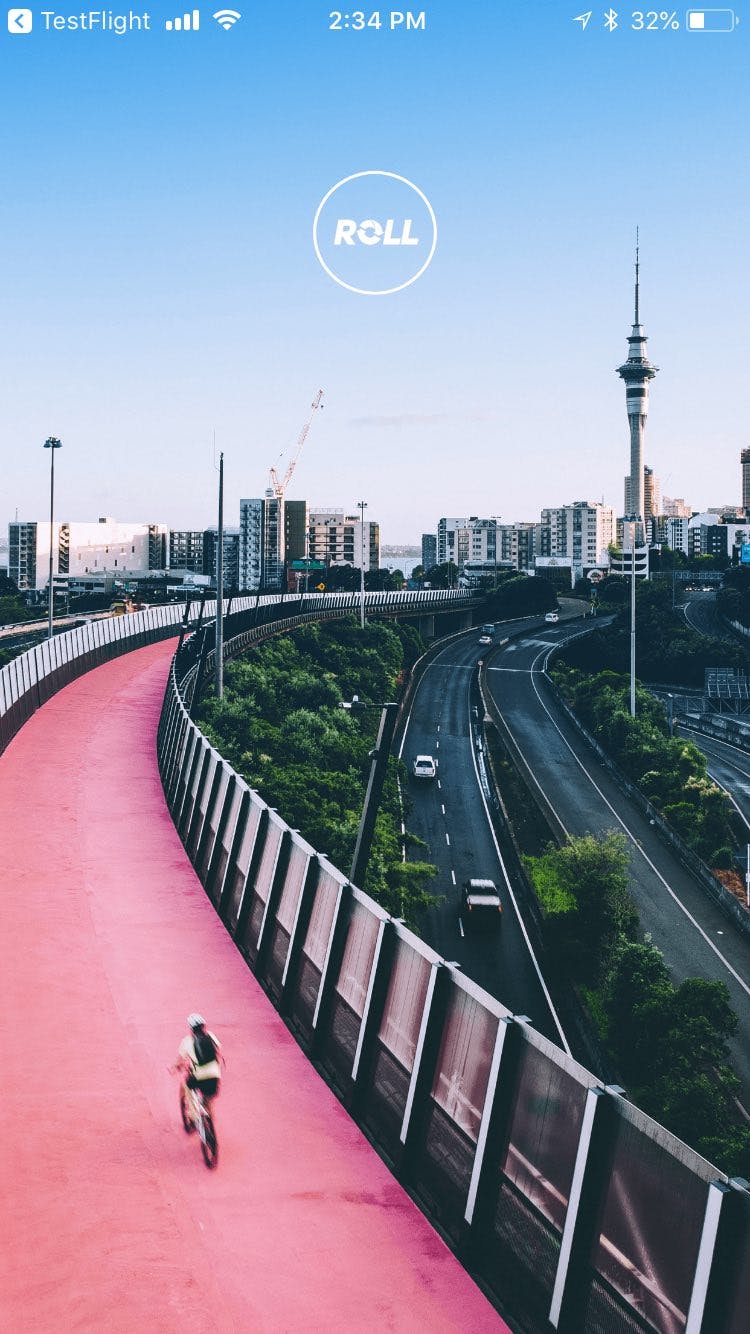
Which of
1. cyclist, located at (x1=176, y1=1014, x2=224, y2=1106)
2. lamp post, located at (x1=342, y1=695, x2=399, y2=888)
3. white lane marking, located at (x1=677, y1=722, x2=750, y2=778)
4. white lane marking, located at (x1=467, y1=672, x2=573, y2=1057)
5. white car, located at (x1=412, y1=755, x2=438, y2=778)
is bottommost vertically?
white lane marking, located at (x1=467, y1=672, x2=573, y2=1057)

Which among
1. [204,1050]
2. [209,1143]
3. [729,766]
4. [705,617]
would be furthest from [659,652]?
[209,1143]

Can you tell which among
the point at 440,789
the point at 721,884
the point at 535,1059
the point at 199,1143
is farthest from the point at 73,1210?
Result: the point at 440,789

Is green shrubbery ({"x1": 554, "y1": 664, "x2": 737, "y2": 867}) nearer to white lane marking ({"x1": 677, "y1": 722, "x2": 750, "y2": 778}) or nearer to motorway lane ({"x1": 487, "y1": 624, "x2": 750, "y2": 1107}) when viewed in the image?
motorway lane ({"x1": 487, "y1": 624, "x2": 750, "y2": 1107})

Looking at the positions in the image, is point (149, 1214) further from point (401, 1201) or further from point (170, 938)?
point (170, 938)

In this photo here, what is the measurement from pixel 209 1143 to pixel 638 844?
42818mm

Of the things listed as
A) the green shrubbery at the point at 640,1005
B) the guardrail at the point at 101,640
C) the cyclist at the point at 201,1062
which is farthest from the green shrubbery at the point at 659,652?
the cyclist at the point at 201,1062

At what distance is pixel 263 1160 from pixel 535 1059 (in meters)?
3.45

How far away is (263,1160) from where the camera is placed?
1112 centimetres

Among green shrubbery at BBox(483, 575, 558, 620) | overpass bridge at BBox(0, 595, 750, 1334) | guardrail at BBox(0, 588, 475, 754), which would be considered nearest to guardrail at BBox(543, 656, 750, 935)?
guardrail at BBox(0, 588, 475, 754)

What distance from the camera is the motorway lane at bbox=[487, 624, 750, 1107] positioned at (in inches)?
1452

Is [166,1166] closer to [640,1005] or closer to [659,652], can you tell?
[640,1005]

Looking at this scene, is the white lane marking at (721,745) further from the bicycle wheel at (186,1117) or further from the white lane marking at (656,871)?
the bicycle wheel at (186,1117)

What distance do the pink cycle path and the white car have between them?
41.3 m

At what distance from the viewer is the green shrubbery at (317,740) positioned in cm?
3612
